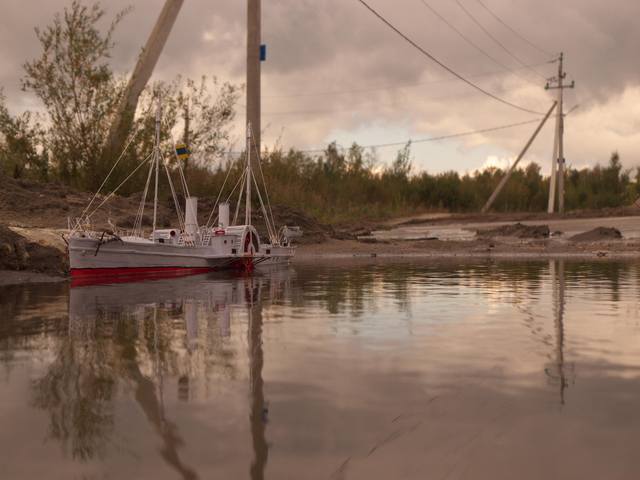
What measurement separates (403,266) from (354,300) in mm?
8652

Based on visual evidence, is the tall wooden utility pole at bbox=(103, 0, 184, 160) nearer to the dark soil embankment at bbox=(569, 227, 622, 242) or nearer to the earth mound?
the earth mound

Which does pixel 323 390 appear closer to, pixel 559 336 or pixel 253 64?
pixel 559 336

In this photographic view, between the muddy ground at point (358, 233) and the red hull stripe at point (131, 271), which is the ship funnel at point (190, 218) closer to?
the red hull stripe at point (131, 271)

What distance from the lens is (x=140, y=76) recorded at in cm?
2766

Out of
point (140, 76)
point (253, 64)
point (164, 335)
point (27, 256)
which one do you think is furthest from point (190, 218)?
point (164, 335)

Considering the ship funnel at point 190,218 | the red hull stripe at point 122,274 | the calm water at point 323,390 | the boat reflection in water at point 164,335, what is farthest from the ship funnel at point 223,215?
the calm water at point 323,390

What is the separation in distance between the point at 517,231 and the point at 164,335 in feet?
83.2

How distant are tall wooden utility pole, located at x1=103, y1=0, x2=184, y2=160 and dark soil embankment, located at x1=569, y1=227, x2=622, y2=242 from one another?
1671 cm

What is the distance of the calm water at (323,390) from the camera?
3.85m

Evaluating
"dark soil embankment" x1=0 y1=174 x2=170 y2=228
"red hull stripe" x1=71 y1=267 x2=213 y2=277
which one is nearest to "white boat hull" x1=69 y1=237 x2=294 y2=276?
"red hull stripe" x1=71 y1=267 x2=213 y2=277

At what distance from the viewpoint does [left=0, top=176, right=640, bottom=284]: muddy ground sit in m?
16.6

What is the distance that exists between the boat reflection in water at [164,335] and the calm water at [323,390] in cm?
3

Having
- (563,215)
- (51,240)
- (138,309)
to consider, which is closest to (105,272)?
(51,240)

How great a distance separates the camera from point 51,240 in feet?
56.6
